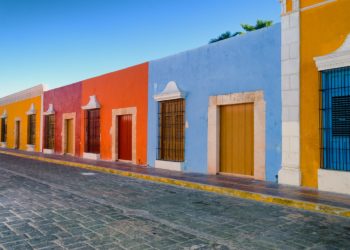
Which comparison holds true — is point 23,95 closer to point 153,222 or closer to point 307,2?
point 307,2

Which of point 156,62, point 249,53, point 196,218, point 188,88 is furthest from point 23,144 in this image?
point 196,218

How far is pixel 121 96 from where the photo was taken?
45.6ft

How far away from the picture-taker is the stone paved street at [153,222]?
144 inches

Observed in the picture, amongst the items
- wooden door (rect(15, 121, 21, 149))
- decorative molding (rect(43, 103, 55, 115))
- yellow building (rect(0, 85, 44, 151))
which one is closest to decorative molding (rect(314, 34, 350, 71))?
decorative molding (rect(43, 103, 55, 115))

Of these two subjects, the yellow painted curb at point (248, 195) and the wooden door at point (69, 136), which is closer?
the yellow painted curb at point (248, 195)

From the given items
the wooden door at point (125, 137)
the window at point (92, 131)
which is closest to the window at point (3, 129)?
the window at point (92, 131)

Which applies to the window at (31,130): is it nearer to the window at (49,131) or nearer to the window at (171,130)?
the window at (49,131)

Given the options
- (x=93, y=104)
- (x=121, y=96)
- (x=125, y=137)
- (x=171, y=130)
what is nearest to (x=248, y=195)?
(x=171, y=130)

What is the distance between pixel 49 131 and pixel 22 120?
5744 millimetres

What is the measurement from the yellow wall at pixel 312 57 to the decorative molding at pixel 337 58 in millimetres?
146

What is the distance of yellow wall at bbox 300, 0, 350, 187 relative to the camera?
7.00 metres

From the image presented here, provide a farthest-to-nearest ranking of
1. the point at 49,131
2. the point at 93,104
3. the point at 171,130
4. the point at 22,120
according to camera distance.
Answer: the point at 22,120, the point at 49,131, the point at 93,104, the point at 171,130

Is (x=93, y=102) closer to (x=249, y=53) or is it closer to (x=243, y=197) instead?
(x=249, y=53)

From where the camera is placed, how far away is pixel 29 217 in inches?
187
